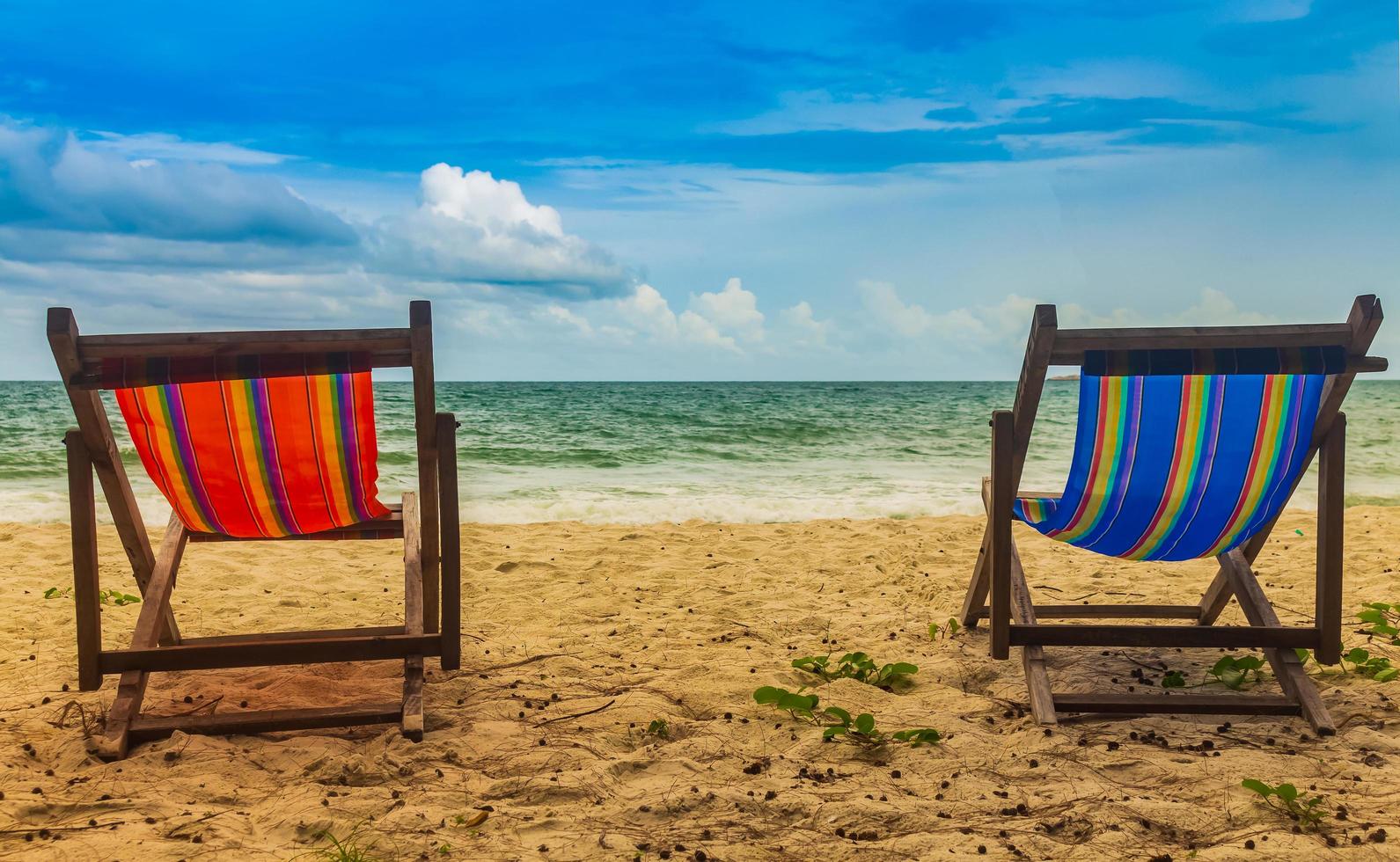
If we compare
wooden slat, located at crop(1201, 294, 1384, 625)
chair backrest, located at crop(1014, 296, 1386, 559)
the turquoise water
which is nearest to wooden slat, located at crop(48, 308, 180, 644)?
chair backrest, located at crop(1014, 296, 1386, 559)

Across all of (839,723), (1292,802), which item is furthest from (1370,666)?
(839,723)

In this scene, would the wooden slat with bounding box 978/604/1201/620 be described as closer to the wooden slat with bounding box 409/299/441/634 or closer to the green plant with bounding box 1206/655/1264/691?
the green plant with bounding box 1206/655/1264/691

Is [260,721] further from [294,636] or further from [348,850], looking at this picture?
[348,850]

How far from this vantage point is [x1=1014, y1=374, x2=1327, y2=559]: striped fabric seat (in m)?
2.88

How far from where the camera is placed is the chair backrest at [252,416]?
8.85 feet

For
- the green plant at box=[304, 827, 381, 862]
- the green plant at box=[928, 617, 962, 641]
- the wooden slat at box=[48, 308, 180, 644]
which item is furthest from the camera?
the green plant at box=[928, 617, 962, 641]

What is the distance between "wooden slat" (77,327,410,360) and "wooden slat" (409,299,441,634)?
0.05 metres

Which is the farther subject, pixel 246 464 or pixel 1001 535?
pixel 1001 535

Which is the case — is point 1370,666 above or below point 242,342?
below

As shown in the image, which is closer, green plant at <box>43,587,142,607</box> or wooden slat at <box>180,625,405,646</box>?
wooden slat at <box>180,625,405,646</box>

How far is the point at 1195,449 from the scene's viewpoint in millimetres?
2943

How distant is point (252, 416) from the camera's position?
2871 mm

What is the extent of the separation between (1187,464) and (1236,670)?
90 cm

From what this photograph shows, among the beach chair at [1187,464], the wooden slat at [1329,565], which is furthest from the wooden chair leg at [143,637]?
the wooden slat at [1329,565]
